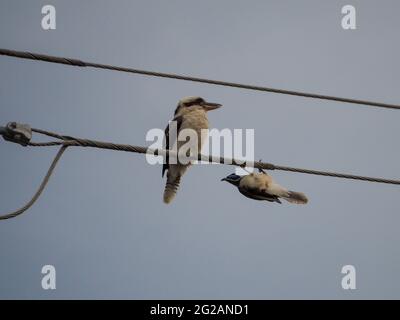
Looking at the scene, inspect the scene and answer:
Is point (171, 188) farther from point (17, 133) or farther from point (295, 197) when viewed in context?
point (17, 133)

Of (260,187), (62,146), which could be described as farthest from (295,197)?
(62,146)

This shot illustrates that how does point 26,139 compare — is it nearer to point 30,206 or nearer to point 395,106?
point 30,206

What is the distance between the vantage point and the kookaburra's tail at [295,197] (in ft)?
28.2

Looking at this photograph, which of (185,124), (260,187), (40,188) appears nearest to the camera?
(40,188)

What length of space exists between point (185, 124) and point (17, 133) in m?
5.28

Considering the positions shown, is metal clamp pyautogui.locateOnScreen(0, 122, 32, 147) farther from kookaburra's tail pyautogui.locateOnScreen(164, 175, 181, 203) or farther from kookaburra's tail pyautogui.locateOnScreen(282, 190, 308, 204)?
kookaburra's tail pyautogui.locateOnScreen(164, 175, 181, 203)

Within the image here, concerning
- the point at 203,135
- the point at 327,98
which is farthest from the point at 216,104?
the point at 327,98

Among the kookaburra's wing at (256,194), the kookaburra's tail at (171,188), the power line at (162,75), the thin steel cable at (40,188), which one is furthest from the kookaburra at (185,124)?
the thin steel cable at (40,188)

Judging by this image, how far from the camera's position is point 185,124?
1092 centimetres

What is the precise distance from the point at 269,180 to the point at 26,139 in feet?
10.5

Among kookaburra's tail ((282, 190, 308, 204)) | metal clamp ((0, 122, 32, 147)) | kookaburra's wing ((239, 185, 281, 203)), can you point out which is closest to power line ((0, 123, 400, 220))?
metal clamp ((0, 122, 32, 147))

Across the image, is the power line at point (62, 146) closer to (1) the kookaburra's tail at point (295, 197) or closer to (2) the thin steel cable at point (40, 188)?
(2) the thin steel cable at point (40, 188)

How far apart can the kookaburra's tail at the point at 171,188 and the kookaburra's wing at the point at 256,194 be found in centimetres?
291

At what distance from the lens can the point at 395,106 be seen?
7.36 m
